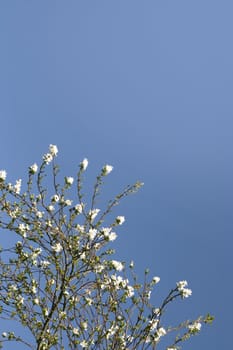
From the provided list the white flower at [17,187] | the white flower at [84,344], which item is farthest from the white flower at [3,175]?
the white flower at [84,344]

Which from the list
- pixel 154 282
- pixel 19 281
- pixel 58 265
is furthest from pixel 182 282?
pixel 19 281

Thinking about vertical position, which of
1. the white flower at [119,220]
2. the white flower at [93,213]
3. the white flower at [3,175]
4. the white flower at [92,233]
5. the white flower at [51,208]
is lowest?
the white flower at [92,233]

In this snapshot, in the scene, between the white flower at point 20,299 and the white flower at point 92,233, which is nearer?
the white flower at point 92,233

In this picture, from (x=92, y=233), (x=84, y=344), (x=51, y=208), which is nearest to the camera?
(x=92, y=233)

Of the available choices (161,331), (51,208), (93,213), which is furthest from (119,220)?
(161,331)

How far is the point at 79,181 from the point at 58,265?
3.76ft

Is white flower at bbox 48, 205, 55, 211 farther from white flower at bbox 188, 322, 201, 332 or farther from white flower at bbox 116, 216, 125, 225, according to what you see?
white flower at bbox 188, 322, 201, 332

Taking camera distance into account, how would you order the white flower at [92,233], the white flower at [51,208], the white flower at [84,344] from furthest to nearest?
the white flower at [51,208] → the white flower at [84,344] → the white flower at [92,233]

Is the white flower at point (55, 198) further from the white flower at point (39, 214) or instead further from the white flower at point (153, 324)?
the white flower at point (153, 324)

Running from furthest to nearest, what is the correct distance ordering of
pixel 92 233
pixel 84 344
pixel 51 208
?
pixel 51 208
pixel 84 344
pixel 92 233

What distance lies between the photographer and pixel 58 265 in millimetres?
7484

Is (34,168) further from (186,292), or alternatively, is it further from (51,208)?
(186,292)

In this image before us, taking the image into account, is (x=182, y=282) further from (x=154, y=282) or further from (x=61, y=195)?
(x=61, y=195)

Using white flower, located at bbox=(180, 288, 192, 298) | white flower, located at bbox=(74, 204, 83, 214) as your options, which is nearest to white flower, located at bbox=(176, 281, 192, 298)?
white flower, located at bbox=(180, 288, 192, 298)
